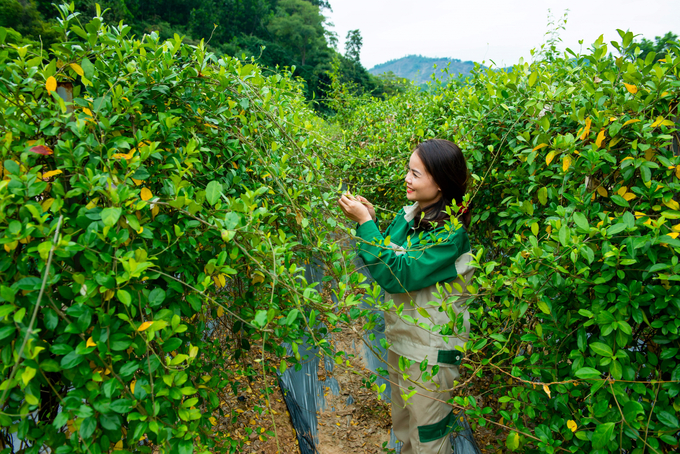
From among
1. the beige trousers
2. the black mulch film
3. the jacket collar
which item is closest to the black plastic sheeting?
the black mulch film

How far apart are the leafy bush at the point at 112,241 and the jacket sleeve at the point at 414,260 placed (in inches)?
9.7

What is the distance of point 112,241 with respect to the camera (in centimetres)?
80

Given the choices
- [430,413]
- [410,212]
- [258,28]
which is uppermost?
[258,28]

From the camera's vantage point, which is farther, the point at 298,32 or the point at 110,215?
the point at 298,32

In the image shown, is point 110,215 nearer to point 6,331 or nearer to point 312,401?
point 6,331

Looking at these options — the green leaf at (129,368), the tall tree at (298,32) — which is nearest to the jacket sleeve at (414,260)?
the green leaf at (129,368)

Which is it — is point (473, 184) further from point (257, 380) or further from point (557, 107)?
point (257, 380)

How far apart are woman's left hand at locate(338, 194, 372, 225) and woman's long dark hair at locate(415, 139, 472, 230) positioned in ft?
0.84

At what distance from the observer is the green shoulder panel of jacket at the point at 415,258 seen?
4.79 feet

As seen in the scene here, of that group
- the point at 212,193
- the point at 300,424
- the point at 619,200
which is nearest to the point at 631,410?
the point at 619,200

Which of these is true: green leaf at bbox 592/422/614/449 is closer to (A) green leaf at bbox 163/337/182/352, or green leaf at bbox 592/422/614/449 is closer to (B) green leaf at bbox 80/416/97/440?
(A) green leaf at bbox 163/337/182/352

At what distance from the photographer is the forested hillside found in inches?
1214

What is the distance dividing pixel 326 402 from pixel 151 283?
7.09ft

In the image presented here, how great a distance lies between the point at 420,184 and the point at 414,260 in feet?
1.29
